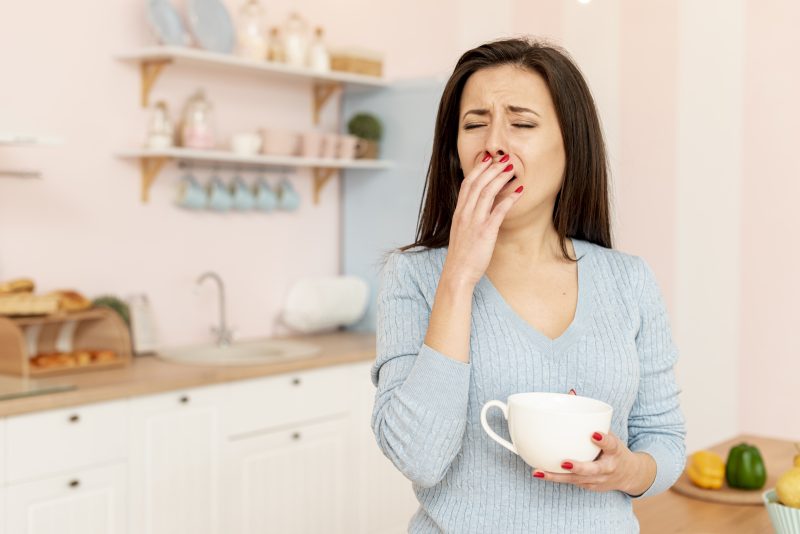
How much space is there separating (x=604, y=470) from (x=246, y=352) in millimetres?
2568

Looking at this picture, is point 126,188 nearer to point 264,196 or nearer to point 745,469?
point 264,196

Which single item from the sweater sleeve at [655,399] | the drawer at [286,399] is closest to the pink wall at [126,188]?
the drawer at [286,399]

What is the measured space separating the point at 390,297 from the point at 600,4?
8.43 ft

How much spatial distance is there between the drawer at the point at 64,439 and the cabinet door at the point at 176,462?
60 mm

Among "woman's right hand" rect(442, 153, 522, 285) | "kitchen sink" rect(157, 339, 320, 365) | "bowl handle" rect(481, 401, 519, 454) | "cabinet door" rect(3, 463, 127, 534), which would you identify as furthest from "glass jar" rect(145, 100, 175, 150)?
"bowl handle" rect(481, 401, 519, 454)

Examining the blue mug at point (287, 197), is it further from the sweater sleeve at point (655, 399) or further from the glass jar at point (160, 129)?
the sweater sleeve at point (655, 399)

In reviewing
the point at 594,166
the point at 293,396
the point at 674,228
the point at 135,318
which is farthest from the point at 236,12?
the point at 594,166

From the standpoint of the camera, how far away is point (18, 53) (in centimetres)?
301

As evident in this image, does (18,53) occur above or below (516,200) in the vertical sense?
above

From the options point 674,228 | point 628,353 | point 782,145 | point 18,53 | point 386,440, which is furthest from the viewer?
point 674,228

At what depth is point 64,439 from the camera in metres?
2.53

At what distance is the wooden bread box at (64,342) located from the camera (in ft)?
9.02

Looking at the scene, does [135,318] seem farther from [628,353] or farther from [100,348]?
[628,353]

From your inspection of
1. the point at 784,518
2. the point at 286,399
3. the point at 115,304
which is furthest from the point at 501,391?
the point at 115,304
